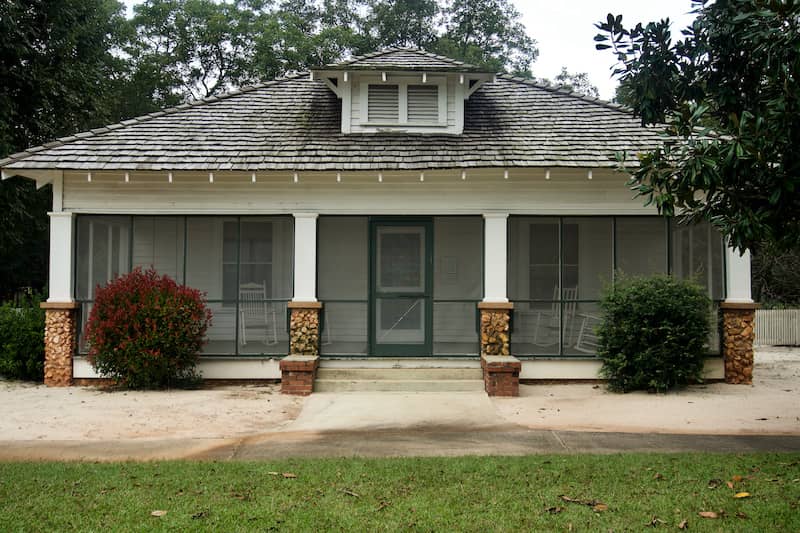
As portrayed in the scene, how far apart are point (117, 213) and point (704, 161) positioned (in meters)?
9.81

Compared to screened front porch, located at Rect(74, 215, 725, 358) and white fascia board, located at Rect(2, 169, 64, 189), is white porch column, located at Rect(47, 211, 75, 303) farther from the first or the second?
screened front porch, located at Rect(74, 215, 725, 358)

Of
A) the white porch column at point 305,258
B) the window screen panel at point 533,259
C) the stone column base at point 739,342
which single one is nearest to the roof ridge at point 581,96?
the window screen panel at point 533,259

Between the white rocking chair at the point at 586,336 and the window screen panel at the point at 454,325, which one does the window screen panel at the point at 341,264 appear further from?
the white rocking chair at the point at 586,336

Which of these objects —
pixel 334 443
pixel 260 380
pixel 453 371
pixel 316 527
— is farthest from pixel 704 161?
pixel 260 380

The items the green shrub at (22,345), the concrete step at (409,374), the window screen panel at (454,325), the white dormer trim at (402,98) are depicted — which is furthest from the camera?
the window screen panel at (454,325)

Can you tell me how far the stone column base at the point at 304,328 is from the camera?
37.5 feet

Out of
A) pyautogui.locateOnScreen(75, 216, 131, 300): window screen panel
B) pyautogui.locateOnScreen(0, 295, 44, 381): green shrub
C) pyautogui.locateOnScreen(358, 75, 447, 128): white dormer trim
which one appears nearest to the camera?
pyautogui.locateOnScreen(0, 295, 44, 381): green shrub

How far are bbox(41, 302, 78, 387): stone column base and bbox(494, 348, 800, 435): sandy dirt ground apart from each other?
287 inches

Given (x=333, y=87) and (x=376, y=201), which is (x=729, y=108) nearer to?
(x=376, y=201)

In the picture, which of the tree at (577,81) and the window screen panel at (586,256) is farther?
the tree at (577,81)

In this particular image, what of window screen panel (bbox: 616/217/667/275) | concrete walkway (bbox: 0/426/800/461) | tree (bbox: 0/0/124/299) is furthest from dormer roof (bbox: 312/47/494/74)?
tree (bbox: 0/0/124/299)

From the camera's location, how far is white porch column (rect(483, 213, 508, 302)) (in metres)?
11.7

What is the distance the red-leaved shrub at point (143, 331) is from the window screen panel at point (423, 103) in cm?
538

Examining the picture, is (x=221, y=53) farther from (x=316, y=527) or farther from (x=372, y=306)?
(x=316, y=527)
